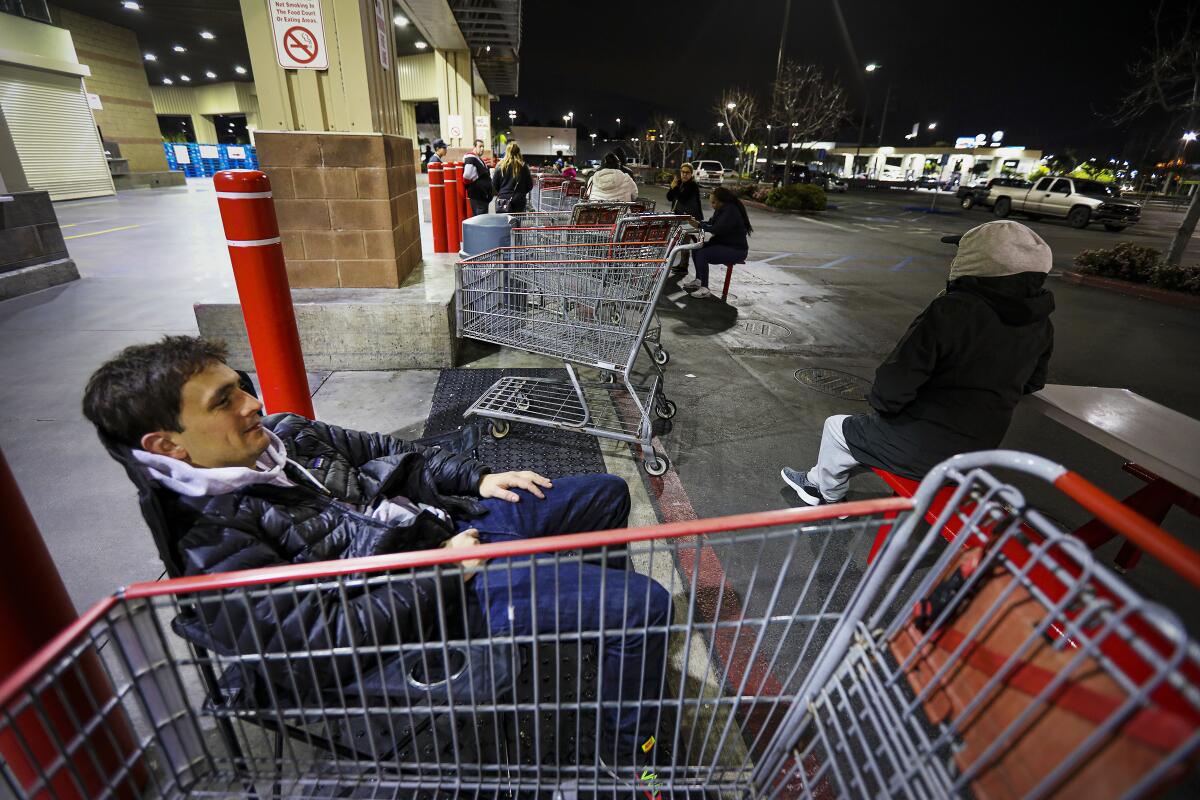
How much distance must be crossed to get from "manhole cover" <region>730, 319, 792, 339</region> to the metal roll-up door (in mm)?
18142

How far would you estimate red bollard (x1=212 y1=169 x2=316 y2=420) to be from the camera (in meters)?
2.66

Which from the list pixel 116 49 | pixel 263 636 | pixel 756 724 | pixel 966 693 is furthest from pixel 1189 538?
pixel 116 49

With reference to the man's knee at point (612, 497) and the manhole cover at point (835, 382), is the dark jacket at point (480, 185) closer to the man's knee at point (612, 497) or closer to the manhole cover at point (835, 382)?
the manhole cover at point (835, 382)

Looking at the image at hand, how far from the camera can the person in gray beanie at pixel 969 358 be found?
7.59ft

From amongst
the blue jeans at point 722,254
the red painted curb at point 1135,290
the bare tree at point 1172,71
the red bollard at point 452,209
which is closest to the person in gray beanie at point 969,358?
the blue jeans at point 722,254

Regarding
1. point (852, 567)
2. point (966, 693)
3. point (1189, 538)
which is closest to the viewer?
point (966, 693)

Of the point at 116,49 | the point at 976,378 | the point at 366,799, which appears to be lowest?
the point at 366,799

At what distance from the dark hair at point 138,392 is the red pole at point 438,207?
251 inches

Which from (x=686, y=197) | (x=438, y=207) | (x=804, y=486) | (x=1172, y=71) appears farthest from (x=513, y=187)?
(x=1172, y=71)

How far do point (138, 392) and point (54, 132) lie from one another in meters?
22.2

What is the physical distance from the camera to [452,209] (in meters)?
8.05

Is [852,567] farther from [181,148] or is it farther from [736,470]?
[181,148]

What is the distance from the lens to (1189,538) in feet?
10.7

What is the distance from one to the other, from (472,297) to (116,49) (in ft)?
96.9
